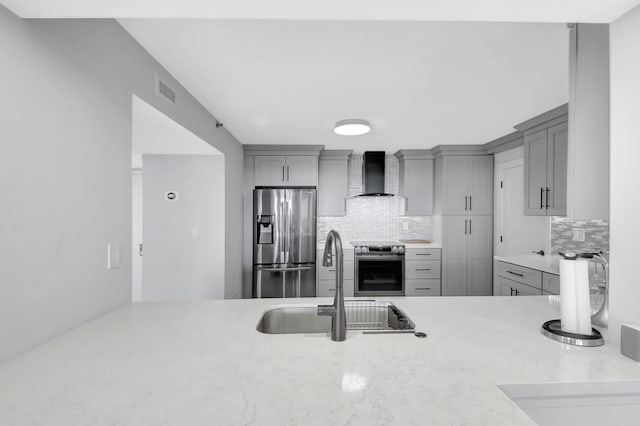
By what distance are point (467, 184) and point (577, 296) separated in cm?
366

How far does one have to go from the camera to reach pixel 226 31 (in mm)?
1617

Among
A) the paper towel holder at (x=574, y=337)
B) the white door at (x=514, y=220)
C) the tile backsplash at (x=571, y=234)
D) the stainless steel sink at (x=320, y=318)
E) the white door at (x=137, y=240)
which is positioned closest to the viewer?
the paper towel holder at (x=574, y=337)

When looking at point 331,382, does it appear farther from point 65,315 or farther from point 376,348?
point 65,315

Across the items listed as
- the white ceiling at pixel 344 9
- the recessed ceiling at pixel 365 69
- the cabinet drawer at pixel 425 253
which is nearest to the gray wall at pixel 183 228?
the recessed ceiling at pixel 365 69

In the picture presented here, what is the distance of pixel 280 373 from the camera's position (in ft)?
2.83

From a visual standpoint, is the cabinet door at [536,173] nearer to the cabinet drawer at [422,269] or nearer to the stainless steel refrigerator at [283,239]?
the cabinet drawer at [422,269]

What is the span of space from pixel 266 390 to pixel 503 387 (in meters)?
0.61

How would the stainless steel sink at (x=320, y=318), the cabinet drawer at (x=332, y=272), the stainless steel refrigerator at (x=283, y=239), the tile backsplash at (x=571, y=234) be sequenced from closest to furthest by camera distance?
the stainless steel sink at (x=320, y=318) → the tile backsplash at (x=571, y=234) → the stainless steel refrigerator at (x=283, y=239) → the cabinet drawer at (x=332, y=272)

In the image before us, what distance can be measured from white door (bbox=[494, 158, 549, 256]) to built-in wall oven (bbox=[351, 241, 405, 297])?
54.0 inches

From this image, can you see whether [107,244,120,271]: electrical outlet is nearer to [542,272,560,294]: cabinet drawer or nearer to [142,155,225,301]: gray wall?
[142,155,225,301]: gray wall

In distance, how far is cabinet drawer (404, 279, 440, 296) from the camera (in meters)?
4.45

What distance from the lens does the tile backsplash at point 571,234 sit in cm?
265

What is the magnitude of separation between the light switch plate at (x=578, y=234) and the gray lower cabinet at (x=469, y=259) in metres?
1.45

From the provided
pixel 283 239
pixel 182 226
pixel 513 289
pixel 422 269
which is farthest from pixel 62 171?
pixel 422 269
